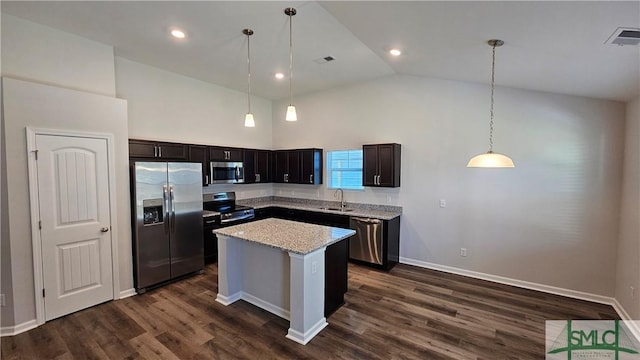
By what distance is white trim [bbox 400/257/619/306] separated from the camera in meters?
3.46

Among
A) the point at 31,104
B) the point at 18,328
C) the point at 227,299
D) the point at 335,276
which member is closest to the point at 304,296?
the point at 335,276

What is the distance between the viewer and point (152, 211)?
3723 millimetres

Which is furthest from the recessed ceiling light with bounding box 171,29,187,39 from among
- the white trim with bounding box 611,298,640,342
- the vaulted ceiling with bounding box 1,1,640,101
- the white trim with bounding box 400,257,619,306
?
the white trim with bounding box 611,298,640,342

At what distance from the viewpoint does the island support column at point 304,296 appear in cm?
265

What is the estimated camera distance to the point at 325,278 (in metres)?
3.03

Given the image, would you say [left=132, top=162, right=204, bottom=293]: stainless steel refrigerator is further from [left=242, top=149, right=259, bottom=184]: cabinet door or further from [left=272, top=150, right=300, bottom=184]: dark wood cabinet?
[left=272, top=150, right=300, bottom=184]: dark wood cabinet

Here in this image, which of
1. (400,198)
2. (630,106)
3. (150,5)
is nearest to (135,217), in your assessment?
(150,5)

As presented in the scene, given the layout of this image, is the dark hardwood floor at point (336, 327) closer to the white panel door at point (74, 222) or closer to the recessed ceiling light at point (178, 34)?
the white panel door at point (74, 222)

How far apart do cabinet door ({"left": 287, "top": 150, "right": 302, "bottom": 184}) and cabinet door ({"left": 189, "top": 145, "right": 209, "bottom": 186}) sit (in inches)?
68.7

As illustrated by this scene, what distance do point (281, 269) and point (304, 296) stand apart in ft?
1.80

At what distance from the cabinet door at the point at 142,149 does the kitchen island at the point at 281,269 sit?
70.6 inches

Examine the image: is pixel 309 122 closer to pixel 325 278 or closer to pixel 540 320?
pixel 325 278

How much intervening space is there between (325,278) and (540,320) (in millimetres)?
2439

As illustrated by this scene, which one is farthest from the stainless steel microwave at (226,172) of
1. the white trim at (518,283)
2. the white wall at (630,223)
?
the white wall at (630,223)
